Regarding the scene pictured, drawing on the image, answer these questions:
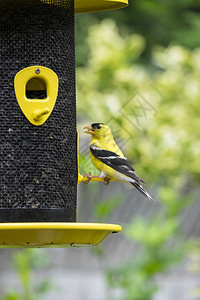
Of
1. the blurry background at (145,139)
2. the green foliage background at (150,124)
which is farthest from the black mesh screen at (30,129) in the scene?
the green foliage background at (150,124)

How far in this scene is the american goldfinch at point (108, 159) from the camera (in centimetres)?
540

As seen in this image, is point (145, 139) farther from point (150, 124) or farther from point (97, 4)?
point (97, 4)

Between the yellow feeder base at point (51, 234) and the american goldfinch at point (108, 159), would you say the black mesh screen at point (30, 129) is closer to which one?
the yellow feeder base at point (51, 234)

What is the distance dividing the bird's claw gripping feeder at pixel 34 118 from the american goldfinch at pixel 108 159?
529 millimetres

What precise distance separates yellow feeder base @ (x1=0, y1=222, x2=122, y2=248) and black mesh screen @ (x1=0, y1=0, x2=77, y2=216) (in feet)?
1.24

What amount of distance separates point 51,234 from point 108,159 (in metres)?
1.36

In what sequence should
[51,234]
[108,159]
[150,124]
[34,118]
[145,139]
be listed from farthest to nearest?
1. [145,139]
2. [150,124]
3. [108,159]
4. [34,118]
5. [51,234]

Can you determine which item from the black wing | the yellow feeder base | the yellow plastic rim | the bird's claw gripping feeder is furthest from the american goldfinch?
the yellow feeder base

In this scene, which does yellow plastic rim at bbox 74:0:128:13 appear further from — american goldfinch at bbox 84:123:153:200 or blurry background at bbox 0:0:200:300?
blurry background at bbox 0:0:200:300

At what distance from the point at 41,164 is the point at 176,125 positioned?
3526 millimetres

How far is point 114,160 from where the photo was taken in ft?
17.9

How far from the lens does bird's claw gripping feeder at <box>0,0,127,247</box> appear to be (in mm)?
4652

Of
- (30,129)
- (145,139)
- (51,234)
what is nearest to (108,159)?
(30,129)

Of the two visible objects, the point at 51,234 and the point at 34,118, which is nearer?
the point at 51,234
